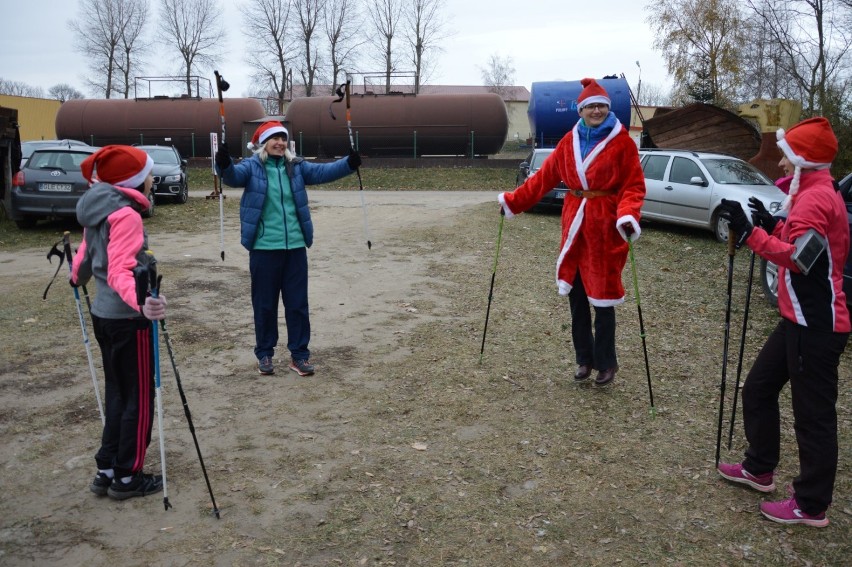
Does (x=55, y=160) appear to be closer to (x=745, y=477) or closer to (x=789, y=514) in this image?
(x=745, y=477)

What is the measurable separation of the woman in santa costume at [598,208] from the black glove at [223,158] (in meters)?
2.35

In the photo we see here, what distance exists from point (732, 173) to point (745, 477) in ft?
34.8

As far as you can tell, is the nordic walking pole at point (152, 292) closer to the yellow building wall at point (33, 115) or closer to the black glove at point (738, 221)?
the black glove at point (738, 221)

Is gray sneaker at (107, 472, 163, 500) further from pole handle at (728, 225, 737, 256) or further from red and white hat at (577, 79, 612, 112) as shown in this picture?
red and white hat at (577, 79, 612, 112)

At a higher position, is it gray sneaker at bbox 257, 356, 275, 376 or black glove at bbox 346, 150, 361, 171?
black glove at bbox 346, 150, 361, 171

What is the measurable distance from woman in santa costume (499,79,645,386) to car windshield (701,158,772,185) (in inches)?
342

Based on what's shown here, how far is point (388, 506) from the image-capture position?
3996 mm

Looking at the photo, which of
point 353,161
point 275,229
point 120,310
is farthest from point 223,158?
point 120,310

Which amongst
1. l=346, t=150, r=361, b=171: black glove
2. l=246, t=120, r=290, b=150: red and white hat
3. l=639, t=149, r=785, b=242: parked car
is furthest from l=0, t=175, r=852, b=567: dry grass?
l=639, t=149, r=785, b=242: parked car

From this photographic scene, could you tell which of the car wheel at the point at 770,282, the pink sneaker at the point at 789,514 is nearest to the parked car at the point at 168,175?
the car wheel at the point at 770,282

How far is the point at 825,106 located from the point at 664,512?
11827mm

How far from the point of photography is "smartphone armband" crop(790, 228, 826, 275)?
352 cm

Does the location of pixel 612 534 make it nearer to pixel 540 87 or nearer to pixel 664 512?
pixel 664 512

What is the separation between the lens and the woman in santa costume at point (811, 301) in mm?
3594
